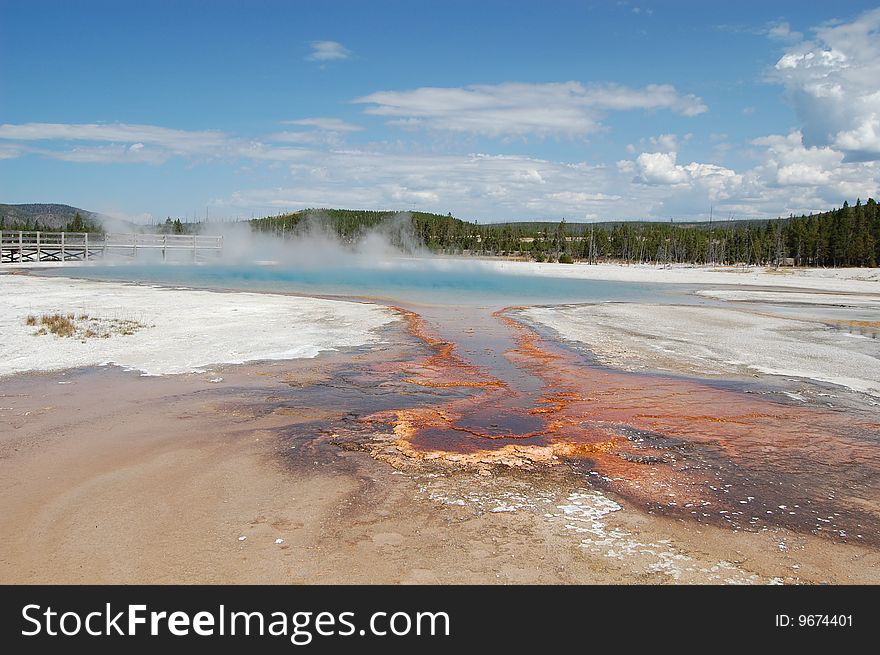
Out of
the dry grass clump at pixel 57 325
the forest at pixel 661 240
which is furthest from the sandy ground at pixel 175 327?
the forest at pixel 661 240

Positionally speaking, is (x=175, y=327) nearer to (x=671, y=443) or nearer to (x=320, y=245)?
(x=671, y=443)

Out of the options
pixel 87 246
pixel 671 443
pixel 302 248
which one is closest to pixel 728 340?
pixel 671 443

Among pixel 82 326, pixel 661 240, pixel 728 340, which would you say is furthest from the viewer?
pixel 661 240

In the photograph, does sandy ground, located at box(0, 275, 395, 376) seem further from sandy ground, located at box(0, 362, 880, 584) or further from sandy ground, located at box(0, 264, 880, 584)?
sandy ground, located at box(0, 362, 880, 584)

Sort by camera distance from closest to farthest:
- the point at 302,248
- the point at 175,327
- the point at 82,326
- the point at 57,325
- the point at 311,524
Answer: the point at 311,524 < the point at 57,325 < the point at 82,326 < the point at 175,327 < the point at 302,248

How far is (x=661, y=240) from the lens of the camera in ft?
360

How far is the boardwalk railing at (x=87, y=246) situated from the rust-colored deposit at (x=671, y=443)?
43069 millimetres

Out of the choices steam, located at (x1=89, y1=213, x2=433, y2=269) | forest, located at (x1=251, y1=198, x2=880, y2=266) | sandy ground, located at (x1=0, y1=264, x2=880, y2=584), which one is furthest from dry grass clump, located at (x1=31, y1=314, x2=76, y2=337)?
forest, located at (x1=251, y1=198, x2=880, y2=266)

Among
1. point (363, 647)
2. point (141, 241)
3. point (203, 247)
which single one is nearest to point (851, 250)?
point (203, 247)

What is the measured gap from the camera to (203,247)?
2196 inches

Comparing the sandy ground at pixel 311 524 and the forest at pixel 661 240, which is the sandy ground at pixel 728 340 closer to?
the sandy ground at pixel 311 524

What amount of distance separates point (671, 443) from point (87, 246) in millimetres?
51427

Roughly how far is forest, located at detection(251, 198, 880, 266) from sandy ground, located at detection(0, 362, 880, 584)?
8115cm

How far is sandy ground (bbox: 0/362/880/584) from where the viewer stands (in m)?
4.49
